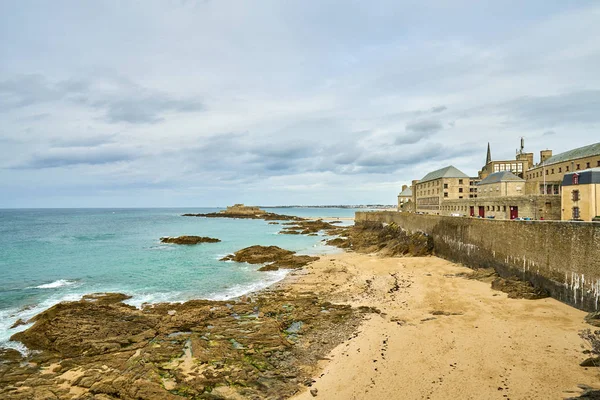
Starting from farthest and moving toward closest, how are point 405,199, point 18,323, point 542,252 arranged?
1. point 405,199
2. point 542,252
3. point 18,323

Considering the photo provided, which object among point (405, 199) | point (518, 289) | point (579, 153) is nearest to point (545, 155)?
point (579, 153)

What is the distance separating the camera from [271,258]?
114 feet

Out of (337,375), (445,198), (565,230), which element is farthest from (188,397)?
(445,198)

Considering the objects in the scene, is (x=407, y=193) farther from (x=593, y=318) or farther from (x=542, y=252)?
(x=593, y=318)

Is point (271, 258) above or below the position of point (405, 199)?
below

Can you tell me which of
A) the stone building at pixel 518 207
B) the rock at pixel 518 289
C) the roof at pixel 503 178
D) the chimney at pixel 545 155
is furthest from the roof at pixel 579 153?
the rock at pixel 518 289

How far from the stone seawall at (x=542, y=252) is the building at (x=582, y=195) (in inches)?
209

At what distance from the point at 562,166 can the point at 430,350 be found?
46.0m

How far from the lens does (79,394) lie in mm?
9391

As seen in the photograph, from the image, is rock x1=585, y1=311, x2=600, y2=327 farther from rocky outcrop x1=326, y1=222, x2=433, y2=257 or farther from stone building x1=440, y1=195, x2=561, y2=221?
rocky outcrop x1=326, y1=222, x2=433, y2=257

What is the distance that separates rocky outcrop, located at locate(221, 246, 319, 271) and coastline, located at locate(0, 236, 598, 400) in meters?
11.3

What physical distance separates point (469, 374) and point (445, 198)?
154ft

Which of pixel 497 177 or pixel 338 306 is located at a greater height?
pixel 497 177

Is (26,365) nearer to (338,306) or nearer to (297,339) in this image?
(297,339)
